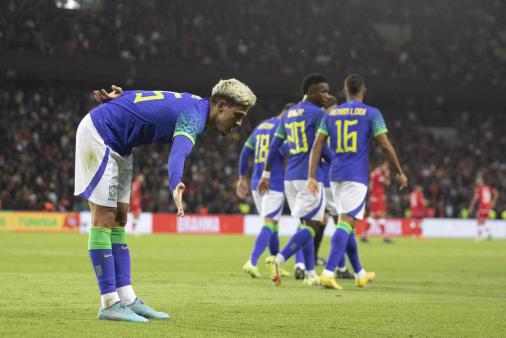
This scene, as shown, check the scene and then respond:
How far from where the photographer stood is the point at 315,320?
23.4 ft

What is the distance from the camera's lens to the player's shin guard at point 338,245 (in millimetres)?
10555

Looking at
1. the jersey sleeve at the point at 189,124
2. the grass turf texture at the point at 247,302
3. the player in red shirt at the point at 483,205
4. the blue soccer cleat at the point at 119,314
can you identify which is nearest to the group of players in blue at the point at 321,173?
the grass turf texture at the point at 247,302

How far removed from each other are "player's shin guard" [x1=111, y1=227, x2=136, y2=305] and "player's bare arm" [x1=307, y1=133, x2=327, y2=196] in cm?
397

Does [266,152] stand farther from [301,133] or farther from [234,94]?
[234,94]

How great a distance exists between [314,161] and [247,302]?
2.69 meters

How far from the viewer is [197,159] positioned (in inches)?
1473

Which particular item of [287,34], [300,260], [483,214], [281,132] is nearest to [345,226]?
[281,132]

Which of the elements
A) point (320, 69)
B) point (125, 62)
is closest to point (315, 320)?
point (125, 62)

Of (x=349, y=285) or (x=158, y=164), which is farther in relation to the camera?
(x=158, y=164)

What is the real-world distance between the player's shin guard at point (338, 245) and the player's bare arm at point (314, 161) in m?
0.54

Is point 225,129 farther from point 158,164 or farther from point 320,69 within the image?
point 320,69

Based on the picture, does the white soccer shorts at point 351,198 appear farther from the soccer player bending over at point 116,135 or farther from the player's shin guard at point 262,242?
the soccer player bending over at point 116,135

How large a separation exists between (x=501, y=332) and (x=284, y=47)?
36.2 meters

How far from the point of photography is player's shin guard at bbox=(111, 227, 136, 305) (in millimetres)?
7094
